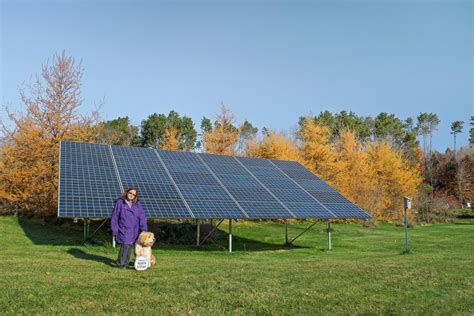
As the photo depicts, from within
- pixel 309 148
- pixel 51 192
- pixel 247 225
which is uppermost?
pixel 309 148

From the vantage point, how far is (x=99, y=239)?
15344mm

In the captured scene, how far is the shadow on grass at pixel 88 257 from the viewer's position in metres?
10.4

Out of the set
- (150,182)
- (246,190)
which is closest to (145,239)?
(150,182)

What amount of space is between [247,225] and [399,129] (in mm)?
67128

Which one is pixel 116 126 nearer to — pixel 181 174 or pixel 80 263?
→ pixel 181 174

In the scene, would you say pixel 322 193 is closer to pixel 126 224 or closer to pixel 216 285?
pixel 126 224

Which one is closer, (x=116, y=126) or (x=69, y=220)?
(x=69, y=220)

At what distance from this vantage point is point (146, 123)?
197ft

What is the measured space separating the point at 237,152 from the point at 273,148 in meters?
3.86

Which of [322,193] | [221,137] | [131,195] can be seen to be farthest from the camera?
[221,137]

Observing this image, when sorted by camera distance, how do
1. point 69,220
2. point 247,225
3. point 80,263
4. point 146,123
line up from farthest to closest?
point 146,123 → point 247,225 → point 69,220 → point 80,263

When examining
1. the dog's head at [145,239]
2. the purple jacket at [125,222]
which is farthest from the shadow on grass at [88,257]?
the dog's head at [145,239]

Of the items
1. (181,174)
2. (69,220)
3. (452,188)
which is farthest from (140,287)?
(452,188)

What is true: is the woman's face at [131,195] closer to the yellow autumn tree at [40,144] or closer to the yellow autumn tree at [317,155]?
the yellow autumn tree at [40,144]
